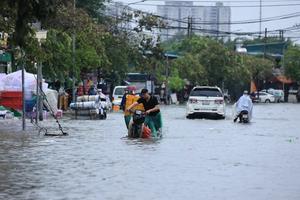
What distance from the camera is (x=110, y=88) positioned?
69.8 meters

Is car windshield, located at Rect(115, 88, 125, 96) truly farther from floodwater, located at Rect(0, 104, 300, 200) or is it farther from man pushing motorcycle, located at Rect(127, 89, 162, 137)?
man pushing motorcycle, located at Rect(127, 89, 162, 137)

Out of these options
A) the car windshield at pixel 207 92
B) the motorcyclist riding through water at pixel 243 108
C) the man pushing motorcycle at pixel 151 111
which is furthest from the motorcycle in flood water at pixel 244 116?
the man pushing motorcycle at pixel 151 111

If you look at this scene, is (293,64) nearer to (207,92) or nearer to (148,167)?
(207,92)

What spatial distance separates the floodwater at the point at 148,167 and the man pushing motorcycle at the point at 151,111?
54 centimetres

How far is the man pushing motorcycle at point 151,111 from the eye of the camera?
23.9m

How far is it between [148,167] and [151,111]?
8218 millimetres

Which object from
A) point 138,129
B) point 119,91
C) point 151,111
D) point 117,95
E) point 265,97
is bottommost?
point 265,97

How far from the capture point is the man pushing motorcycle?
23.9 m

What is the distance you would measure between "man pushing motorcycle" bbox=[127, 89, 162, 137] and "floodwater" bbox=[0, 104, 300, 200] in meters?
0.54

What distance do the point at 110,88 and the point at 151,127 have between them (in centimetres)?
4565

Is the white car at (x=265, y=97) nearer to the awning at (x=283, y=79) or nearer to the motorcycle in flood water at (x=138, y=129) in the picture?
the awning at (x=283, y=79)

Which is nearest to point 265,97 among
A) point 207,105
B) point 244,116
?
point 207,105

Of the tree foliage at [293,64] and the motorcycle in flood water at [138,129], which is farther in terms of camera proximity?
the tree foliage at [293,64]

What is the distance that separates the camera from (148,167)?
15641 mm
